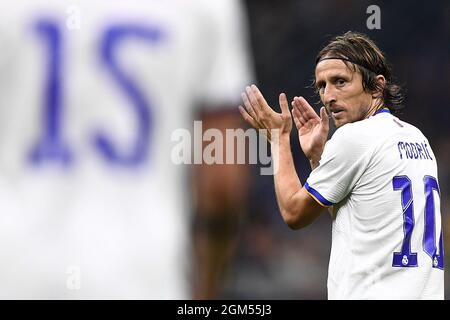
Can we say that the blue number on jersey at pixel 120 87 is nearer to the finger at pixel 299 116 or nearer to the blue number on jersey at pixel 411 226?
the blue number on jersey at pixel 411 226

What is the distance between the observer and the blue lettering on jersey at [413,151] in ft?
8.42

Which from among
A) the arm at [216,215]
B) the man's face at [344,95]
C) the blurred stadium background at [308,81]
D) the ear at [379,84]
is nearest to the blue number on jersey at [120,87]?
the arm at [216,215]

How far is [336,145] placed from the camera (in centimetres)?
261

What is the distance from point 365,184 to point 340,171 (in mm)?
85

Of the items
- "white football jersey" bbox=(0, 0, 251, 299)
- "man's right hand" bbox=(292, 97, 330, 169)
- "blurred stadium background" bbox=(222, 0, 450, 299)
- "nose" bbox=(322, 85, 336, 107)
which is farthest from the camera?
"blurred stadium background" bbox=(222, 0, 450, 299)

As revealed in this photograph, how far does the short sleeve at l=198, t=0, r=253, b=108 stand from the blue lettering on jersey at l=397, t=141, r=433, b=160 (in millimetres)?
1096

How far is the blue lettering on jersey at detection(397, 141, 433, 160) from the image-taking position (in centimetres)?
257

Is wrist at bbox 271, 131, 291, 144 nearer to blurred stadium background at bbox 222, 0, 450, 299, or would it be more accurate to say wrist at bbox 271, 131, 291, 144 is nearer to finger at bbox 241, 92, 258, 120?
finger at bbox 241, 92, 258, 120

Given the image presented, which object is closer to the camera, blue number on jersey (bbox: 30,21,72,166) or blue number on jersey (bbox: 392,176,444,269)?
blue number on jersey (bbox: 30,21,72,166)

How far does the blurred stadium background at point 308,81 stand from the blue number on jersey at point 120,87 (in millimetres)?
4739

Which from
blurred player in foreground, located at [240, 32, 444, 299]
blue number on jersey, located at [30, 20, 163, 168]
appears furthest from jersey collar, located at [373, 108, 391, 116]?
blue number on jersey, located at [30, 20, 163, 168]

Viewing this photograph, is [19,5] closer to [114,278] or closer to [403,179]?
[114,278]

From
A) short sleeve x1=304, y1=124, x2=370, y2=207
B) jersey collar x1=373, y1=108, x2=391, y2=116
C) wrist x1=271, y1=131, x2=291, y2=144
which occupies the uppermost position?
jersey collar x1=373, y1=108, x2=391, y2=116
